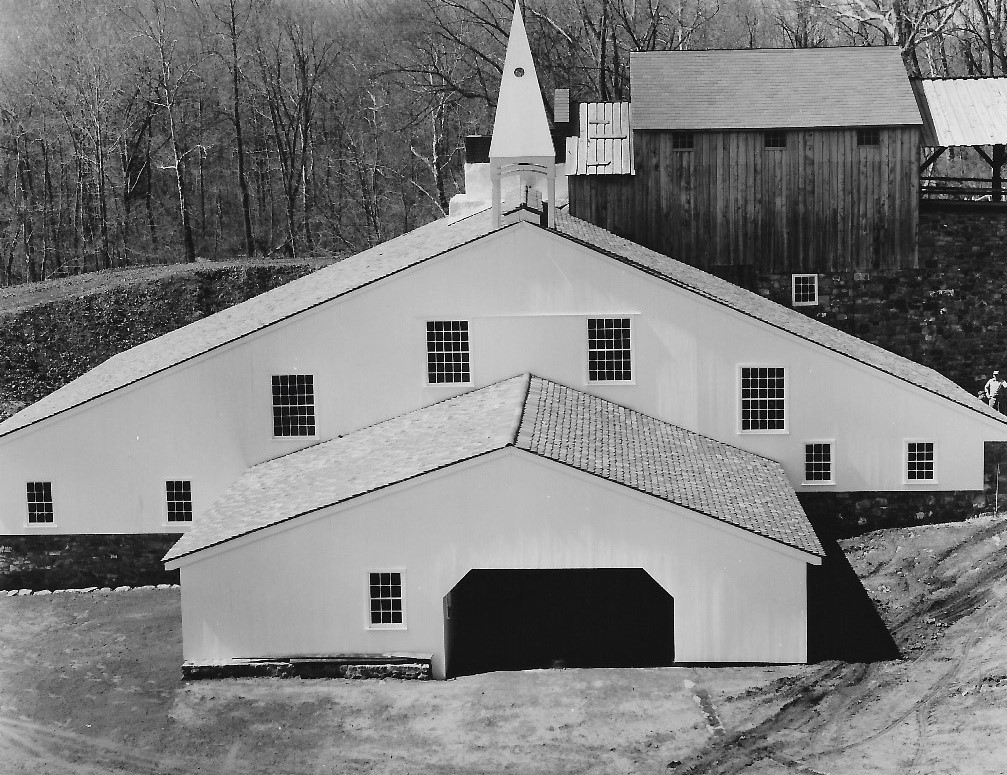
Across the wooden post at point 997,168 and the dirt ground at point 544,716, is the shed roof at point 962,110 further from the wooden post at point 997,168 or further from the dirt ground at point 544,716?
the dirt ground at point 544,716

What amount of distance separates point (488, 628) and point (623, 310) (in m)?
8.65

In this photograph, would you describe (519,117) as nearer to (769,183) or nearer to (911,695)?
(769,183)

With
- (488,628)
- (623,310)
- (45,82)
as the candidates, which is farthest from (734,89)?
(45,82)

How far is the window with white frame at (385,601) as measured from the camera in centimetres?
2947

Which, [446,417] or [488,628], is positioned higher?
[446,417]

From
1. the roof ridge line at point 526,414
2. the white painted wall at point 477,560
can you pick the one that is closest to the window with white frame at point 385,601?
the white painted wall at point 477,560

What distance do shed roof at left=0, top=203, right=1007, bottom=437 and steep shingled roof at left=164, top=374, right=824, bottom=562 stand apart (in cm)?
347

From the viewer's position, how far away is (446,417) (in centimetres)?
3384

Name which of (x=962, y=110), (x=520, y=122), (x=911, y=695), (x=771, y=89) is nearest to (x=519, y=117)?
(x=520, y=122)

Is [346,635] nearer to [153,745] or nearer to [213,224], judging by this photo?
[153,745]

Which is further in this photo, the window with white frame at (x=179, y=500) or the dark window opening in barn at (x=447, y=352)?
the window with white frame at (x=179, y=500)

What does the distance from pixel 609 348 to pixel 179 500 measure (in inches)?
444

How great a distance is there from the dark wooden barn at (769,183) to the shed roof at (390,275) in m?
1.43

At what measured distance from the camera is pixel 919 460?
3656 centimetres
